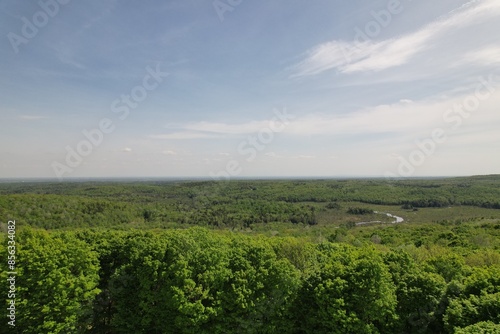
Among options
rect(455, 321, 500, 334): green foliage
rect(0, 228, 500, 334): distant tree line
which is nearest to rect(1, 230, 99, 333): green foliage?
rect(0, 228, 500, 334): distant tree line

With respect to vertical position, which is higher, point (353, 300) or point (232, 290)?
point (232, 290)

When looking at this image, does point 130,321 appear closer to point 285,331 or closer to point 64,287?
point 64,287

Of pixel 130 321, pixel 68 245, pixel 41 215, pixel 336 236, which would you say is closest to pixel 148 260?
pixel 130 321

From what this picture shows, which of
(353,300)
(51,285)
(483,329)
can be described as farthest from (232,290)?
(483,329)

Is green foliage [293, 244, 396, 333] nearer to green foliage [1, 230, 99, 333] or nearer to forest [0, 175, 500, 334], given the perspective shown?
forest [0, 175, 500, 334]

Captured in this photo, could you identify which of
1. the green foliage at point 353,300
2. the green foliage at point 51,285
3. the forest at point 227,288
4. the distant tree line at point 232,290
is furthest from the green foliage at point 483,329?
the green foliage at point 51,285

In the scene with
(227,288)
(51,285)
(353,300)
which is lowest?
(353,300)

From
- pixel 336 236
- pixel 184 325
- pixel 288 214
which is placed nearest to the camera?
pixel 184 325

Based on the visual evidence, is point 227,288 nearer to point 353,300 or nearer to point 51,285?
point 353,300

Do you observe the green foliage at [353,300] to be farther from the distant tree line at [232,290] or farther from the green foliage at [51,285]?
the green foliage at [51,285]

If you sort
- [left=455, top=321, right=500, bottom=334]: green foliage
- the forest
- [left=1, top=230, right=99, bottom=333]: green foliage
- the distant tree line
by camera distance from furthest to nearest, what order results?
the distant tree line, the forest, [left=1, top=230, right=99, bottom=333]: green foliage, [left=455, top=321, right=500, bottom=334]: green foliage

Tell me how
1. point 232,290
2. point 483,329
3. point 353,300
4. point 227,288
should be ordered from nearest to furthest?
point 483,329 < point 353,300 < point 232,290 < point 227,288
